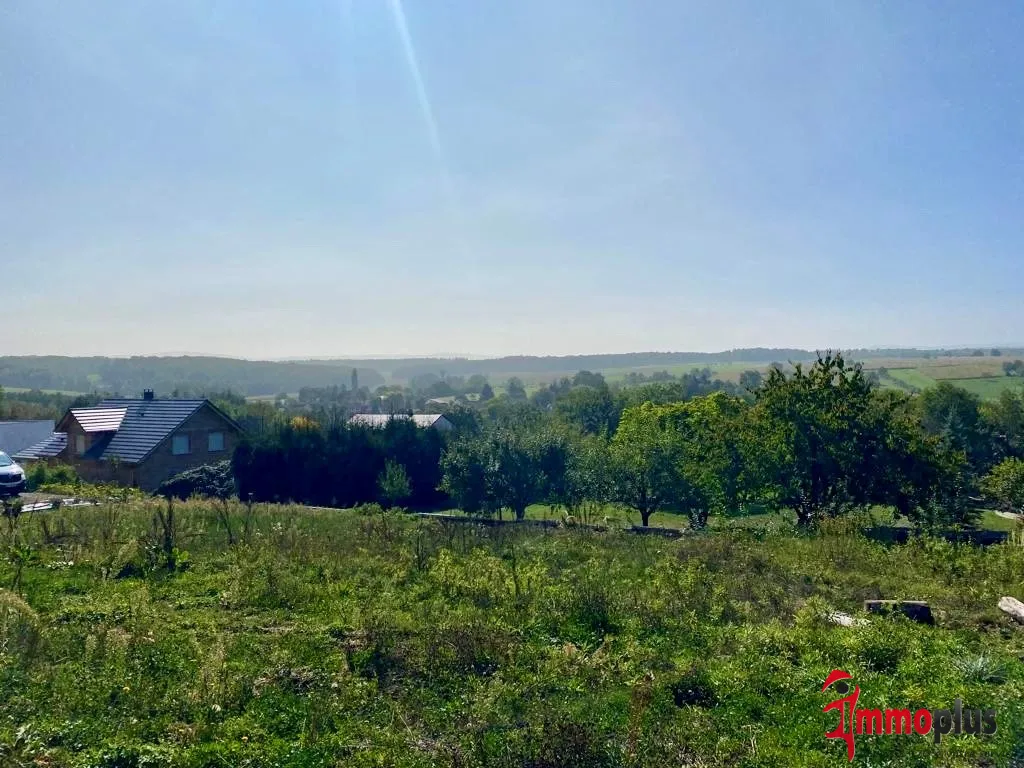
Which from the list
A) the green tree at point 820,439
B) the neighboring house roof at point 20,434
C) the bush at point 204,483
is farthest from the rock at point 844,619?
the neighboring house roof at point 20,434

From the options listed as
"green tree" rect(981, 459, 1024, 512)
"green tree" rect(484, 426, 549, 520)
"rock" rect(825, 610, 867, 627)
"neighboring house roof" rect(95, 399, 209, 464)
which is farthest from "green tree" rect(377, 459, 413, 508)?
"green tree" rect(981, 459, 1024, 512)

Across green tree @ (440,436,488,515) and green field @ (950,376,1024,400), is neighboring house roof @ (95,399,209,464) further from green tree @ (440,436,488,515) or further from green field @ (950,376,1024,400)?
green field @ (950,376,1024,400)

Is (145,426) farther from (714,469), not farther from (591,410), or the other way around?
(591,410)

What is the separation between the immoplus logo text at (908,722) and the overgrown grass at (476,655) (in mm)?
118

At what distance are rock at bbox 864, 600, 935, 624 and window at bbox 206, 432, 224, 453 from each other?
34488 millimetres

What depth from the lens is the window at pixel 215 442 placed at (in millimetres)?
36375

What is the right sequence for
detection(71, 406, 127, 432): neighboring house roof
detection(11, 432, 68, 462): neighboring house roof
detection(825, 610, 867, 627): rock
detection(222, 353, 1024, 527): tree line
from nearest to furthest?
detection(825, 610, 867, 627): rock, detection(222, 353, 1024, 527): tree line, detection(71, 406, 127, 432): neighboring house roof, detection(11, 432, 68, 462): neighboring house roof

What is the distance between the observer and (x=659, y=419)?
45.1m

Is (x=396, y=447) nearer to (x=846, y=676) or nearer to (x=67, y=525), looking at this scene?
(x=67, y=525)

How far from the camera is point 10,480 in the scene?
2308 cm

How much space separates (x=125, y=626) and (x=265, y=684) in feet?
8.97

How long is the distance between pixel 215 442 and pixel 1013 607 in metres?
36.0

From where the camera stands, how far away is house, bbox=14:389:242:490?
3366 centimetres

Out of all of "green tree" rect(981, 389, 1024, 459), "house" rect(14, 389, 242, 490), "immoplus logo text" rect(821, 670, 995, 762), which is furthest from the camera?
"green tree" rect(981, 389, 1024, 459)
